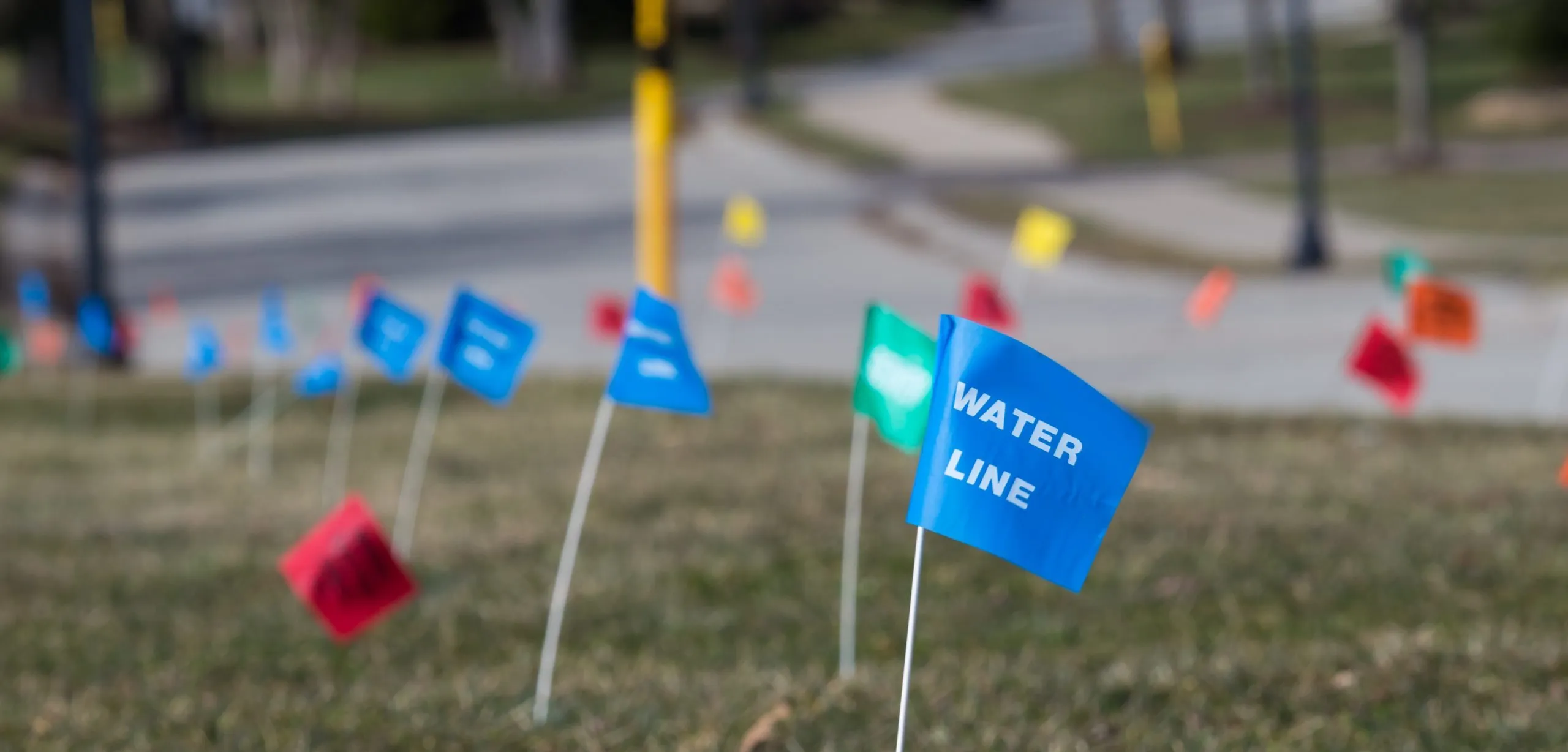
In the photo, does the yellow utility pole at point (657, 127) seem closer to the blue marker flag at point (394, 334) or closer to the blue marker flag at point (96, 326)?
the blue marker flag at point (96, 326)

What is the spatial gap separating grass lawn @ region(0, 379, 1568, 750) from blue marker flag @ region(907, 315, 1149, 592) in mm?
1289

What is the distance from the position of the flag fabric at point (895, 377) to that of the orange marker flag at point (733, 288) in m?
8.24

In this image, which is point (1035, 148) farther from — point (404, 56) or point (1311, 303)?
point (404, 56)

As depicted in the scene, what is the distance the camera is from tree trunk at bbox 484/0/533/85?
4466 centimetres

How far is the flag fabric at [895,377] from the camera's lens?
372 cm

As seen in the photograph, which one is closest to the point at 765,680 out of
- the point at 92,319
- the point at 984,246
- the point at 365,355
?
the point at 92,319

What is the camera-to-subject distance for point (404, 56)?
5241cm

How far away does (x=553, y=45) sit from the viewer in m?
44.4

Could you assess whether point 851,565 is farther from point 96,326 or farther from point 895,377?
point 96,326

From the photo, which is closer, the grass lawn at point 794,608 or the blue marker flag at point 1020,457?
the blue marker flag at point 1020,457

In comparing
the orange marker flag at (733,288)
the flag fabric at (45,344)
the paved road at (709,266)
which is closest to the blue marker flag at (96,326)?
the flag fabric at (45,344)

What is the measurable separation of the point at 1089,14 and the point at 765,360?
46757 mm

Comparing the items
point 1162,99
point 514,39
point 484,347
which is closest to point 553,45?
point 514,39

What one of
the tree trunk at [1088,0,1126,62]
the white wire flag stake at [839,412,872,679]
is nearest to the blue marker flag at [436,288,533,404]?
the white wire flag stake at [839,412,872,679]
